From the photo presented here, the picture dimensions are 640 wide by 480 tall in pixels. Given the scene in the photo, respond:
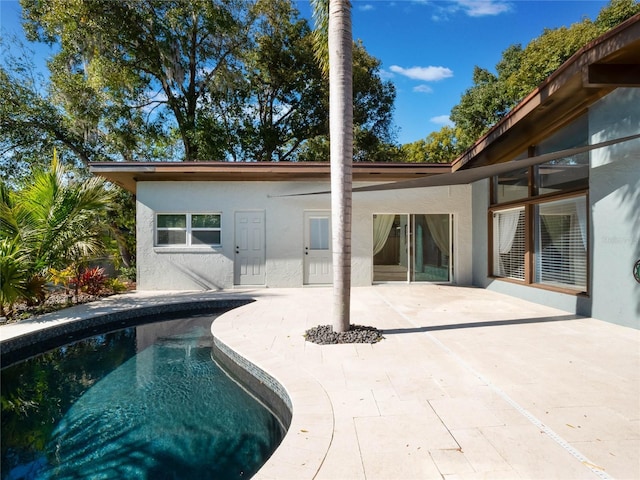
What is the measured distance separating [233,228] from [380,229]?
4333mm

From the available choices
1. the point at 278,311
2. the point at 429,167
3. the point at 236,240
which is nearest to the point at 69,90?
the point at 236,240

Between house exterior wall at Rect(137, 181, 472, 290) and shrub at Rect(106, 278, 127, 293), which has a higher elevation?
house exterior wall at Rect(137, 181, 472, 290)

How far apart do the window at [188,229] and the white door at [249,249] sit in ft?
2.13

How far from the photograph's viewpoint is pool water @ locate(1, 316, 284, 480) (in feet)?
9.23

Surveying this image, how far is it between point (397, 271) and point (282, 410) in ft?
25.1

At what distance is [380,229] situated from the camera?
1031 centimetres

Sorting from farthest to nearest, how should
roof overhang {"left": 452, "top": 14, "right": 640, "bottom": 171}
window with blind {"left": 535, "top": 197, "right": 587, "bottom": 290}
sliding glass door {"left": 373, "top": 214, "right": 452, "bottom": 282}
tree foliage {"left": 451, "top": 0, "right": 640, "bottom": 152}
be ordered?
tree foliage {"left": 451, "top": 0, "right": 640, "bottom": 152} < sliding glass door {"left": 373, "top": 214, "right": 452, "bottom": 282} < window with blind {"left": 535, "top": 197, "right": 587, "bottom": 290} < roof overhang {"left": 452, "top": 14, "right": 640, "bottom": 171}

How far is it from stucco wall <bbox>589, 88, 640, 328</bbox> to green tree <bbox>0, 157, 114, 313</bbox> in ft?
31.4

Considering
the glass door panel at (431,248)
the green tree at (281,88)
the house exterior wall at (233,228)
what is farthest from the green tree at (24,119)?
the glass door panel at (431,248)

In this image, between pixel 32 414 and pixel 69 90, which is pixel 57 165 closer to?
pixel 32 414

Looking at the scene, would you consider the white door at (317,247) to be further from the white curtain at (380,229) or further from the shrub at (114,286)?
the shrub at (114,286)

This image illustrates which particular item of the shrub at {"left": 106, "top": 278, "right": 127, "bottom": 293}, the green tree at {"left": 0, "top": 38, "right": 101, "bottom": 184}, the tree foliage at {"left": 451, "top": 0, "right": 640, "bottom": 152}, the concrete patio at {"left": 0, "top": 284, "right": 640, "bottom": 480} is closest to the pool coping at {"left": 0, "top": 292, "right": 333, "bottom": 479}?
the concrete patio at {"left": 0, "top": 284, "right": 640, "bottom": 480}

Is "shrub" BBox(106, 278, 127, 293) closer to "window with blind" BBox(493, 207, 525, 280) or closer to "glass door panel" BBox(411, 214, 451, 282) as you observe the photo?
"glass door panel" BBox(411, 214, 451, 282)

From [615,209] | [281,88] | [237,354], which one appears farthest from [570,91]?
[281,88]
